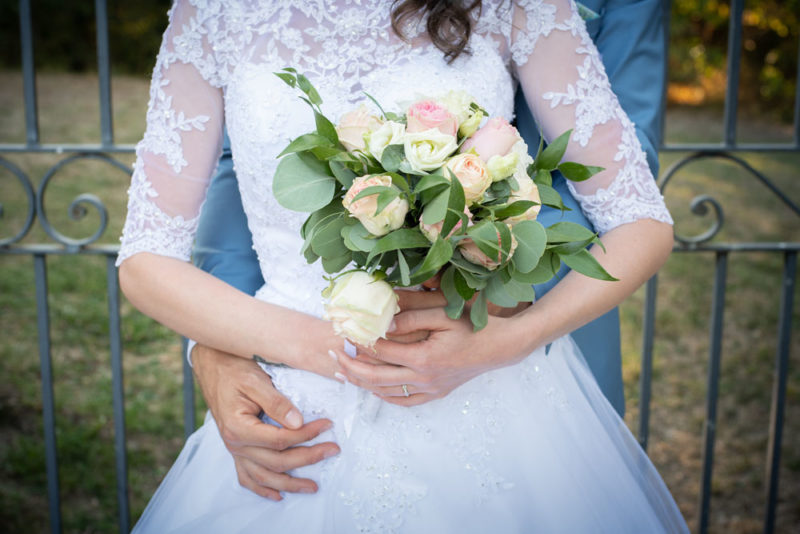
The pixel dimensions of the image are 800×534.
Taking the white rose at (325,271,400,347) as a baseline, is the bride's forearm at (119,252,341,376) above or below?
below

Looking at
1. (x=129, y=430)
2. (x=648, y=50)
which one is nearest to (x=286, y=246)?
(x=648, y=50)

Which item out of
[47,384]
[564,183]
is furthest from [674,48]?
[47,384]

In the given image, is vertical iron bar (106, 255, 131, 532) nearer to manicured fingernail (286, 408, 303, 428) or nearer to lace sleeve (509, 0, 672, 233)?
manicured fingernail (286, 408, 303, 428)

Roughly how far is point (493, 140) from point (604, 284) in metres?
0.54

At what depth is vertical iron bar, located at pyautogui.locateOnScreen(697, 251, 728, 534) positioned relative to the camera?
250 cm

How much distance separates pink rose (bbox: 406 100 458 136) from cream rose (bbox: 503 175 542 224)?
153 mm

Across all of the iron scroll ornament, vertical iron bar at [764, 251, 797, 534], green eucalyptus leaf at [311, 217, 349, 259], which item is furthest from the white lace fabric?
vertical iron bar at [764, 251, 797, 534]

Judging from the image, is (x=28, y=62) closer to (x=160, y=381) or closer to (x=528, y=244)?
(x=528, y=244)

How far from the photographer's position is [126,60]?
36.4 feet

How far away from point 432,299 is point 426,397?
231 millimetres

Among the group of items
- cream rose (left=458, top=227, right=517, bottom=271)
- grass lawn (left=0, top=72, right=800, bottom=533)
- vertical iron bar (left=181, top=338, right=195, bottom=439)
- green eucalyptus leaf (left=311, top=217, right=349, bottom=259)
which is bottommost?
grass lawn (left=0, top=72, right=800, bottom=533)

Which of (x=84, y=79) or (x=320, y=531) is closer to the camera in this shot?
(x=320, y=531)

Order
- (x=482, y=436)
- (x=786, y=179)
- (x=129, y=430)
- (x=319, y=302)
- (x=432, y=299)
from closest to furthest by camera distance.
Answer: (x=432, y=299) < (x=482, y=436) < (x=319, y=302) < (x=129, y=430) < (x=786, y=179)

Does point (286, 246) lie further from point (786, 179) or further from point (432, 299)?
point (786, 179)
